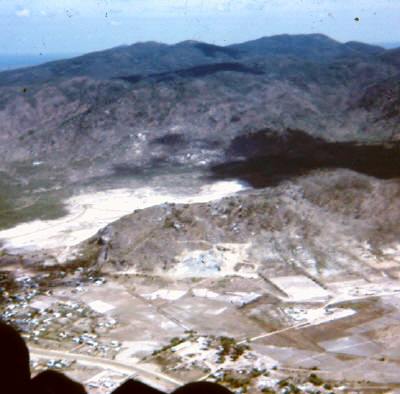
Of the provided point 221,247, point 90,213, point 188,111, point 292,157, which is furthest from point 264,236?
point 188,111

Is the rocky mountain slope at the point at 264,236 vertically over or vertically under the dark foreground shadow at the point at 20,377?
under

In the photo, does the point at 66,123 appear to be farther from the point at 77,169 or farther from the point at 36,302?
the point at 36,302

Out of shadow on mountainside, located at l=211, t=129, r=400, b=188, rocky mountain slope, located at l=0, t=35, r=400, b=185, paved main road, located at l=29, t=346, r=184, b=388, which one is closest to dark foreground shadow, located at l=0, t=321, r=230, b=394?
paved main road, located at l=29, t=346, r=184, b=388

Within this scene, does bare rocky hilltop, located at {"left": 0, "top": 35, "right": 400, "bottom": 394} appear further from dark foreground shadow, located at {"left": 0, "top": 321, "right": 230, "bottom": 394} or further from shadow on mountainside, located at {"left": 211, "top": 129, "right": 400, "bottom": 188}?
dark foreground shadow, located at {"left": 0, "top": 321, "right": 230, "bottom": 394}

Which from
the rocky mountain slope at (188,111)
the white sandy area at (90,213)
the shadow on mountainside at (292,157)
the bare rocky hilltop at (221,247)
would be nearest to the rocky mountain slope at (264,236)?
the bare rocky hilltop at (221,247)

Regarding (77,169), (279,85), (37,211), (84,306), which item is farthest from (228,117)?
(84,306)

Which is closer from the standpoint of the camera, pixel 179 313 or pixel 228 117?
pixel 179 313

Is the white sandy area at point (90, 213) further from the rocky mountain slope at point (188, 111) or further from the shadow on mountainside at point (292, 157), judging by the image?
the rocky mountain slope at point (188, 111)
